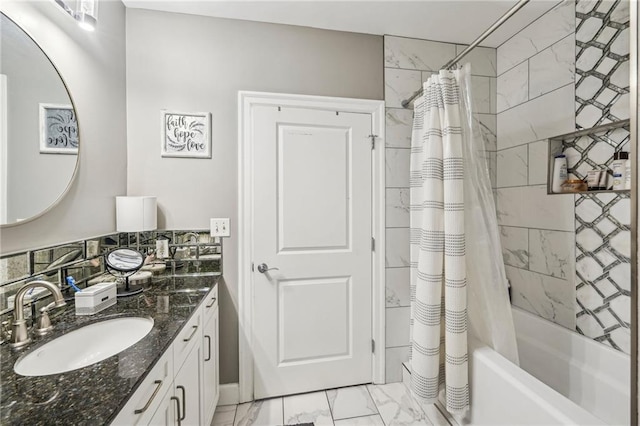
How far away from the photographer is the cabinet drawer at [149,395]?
0.76 m

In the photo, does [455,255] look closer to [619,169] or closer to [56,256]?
[619,169]

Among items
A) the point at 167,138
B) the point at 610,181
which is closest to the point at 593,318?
the point at 610,181

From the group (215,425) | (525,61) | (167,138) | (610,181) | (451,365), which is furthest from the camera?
(525,61)

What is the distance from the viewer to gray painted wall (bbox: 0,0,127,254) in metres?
1.19

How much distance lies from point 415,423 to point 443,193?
139 centimetres

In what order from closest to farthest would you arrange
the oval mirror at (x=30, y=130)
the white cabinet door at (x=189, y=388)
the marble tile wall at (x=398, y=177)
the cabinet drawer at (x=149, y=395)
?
the cabinet drawer at (x=149, y=395) < the oval mirror at (x=30, y=130) < the white cabinet door at (x=189, y=388) < the marble tile wall at (x=398, y=177)

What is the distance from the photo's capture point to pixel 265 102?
1903 mm

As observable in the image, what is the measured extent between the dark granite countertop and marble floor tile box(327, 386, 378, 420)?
1.24 m

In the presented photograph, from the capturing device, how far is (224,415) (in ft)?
5.90

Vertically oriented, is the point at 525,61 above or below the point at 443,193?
above

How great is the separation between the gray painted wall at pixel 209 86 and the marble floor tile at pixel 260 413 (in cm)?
21

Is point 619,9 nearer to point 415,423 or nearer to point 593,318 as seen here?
point 593,318

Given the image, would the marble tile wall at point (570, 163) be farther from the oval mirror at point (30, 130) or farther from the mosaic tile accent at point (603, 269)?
the oval mirror at point (30, 130)

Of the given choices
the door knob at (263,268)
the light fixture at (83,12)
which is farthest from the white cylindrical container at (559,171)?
the light fixture at (83,12)
